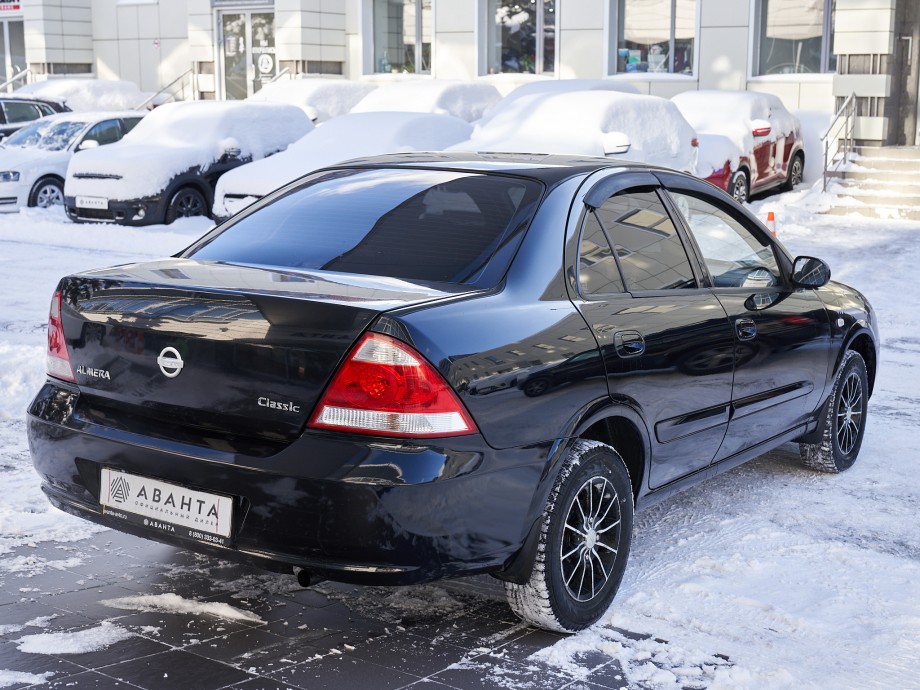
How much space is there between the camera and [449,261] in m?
4.06

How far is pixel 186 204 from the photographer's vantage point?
1617 cm

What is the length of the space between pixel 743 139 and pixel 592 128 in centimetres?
430

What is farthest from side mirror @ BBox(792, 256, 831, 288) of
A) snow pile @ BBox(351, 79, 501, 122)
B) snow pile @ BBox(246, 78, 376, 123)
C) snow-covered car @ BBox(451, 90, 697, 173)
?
snow pile @ BBox(246, 78, 376, 123)

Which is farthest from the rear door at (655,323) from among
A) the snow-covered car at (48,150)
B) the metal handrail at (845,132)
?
the metal handrail at (845,132)

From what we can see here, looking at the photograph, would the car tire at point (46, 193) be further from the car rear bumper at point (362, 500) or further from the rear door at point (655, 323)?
the car rear bumper at point (362, 500)

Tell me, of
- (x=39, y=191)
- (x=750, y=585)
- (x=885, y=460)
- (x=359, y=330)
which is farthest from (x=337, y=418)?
(x=39, y=191)

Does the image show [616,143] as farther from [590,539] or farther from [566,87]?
[590,539]

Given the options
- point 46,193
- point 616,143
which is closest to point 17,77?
point 46,193

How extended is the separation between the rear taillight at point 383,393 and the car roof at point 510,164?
1.16 m

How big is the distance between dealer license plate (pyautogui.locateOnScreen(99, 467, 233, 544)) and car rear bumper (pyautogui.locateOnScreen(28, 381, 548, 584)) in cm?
2

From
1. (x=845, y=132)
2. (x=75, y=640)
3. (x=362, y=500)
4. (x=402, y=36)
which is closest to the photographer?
(x=362, y=500)

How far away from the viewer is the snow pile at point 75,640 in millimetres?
3766

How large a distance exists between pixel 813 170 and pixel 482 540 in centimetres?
1954

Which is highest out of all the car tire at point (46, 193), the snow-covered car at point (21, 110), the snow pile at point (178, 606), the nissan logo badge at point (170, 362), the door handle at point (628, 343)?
the snow-covered car at point (21, 110)
